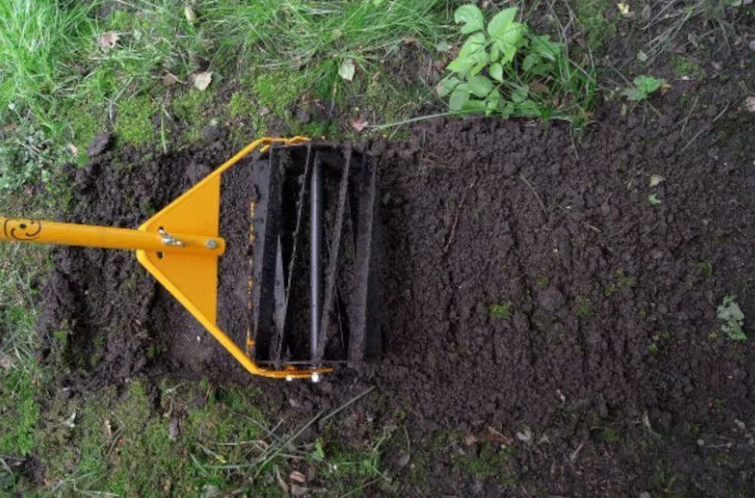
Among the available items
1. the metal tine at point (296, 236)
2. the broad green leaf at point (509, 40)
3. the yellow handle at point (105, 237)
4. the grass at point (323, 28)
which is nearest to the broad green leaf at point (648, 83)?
the broad green leaf at point (509, 40)

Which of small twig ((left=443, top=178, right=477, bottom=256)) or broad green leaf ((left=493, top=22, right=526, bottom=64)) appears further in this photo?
small twig ((left=443, top=178, right=477, bottom=256))

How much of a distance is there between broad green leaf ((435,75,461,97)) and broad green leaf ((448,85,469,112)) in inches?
1.2

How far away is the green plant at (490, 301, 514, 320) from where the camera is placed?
2035 mm

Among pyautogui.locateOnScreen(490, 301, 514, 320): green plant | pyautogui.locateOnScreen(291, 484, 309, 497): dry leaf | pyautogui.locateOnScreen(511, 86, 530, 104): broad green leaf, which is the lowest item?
pyautogui.locateOnScreen(291, 484, 309, 497): dry leaf

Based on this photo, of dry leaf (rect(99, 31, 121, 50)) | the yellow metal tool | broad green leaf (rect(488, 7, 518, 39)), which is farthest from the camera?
dry leaf (rect(99, 31, 121, 50))

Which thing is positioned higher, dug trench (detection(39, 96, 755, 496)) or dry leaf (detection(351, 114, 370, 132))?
dry leaf (detection(351, 114, 370, 132))

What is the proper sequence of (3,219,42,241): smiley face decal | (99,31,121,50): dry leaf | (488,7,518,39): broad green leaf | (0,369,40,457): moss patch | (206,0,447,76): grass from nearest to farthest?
(3,219,42,241): smiley face decal, (488,7,518,39): broad green leaf, (206,0,447,76): grass, (0,369,40,457): moss patch, (99,31,121,50): dry leaf

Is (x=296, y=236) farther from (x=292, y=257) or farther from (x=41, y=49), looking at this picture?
(x=41, y=49)

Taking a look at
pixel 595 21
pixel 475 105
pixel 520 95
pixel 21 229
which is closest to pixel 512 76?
pixel 520 95

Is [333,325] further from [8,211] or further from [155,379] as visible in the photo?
[8,211]

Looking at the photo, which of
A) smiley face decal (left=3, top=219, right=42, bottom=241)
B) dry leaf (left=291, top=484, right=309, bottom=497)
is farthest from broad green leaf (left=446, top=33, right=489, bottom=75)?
dry leaf (left=291, top=484, right=309, bottom=497)

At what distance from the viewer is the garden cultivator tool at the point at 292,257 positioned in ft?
6.34

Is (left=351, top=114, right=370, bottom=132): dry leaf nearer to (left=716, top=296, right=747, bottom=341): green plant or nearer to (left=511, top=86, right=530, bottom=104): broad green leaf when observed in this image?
(left=511, top=86, right=530, bottom=104): broad green leaf

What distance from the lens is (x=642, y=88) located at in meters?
2.05
